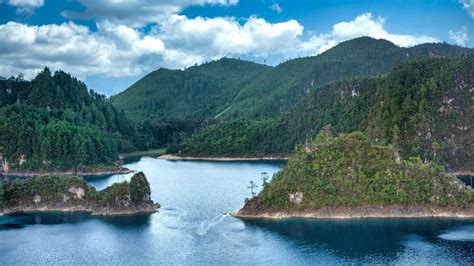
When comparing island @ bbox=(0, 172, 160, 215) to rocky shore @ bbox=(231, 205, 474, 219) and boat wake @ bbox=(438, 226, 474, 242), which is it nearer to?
rocky shore @ bbox=(231, 205, 474, 219)

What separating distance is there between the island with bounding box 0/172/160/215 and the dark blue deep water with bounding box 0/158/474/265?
305cm

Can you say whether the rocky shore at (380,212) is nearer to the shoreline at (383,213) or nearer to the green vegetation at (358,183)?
the shoreline at (383,213)

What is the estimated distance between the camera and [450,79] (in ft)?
518

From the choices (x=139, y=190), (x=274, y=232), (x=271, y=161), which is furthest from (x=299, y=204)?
(x=271, y=161)

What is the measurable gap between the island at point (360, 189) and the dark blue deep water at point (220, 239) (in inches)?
109

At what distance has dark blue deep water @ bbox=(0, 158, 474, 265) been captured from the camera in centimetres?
7306

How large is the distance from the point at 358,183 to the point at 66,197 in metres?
52.9

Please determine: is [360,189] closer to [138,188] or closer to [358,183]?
[358,183]

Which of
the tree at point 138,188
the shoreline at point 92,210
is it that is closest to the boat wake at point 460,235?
the shoreline at point 92,210

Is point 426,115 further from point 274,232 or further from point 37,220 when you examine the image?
point 37,220

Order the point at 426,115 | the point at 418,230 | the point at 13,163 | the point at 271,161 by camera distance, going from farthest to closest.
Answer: the point at 271,161 < the point at 13,163 < the point at 426,115 < the point at 418,230

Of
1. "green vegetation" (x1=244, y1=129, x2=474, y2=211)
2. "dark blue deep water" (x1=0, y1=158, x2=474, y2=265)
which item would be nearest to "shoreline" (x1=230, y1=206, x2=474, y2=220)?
"green vegetation" (x1=244, y1=129, x2=474, y2=211)

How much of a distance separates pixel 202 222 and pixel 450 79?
314ft

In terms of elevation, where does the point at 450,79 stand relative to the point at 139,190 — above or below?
above
